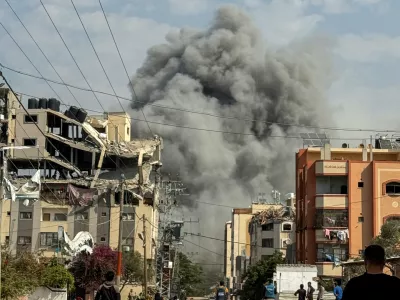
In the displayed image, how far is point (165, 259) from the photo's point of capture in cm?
11519

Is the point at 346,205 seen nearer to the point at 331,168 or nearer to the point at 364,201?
the point at 364,201

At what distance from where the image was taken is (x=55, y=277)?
145ft

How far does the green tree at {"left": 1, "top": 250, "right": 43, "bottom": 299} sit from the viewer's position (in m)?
33.0

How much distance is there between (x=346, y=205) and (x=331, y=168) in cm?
377

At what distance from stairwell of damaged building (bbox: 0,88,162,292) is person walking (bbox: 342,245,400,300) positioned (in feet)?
283

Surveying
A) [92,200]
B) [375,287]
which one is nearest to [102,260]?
[92,200]

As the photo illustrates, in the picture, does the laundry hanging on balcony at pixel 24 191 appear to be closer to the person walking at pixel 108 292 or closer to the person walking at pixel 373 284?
the person walking at pixel 108 292

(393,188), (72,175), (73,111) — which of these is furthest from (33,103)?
(393,188)

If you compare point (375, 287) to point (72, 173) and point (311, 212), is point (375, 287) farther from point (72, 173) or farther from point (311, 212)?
point (72, 173)

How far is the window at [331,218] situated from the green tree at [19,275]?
138 ft

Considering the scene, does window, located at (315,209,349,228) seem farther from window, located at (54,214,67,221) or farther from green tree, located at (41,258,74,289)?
green tree, located at (41,258,74,289)

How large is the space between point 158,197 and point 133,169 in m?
5.10

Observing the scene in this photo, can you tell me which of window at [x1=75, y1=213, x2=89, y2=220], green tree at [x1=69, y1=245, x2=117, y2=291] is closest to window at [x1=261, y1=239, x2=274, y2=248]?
window at [x1=75, y1=213, x2=89, y2=220]

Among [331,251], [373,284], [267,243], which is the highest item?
[267,243]
